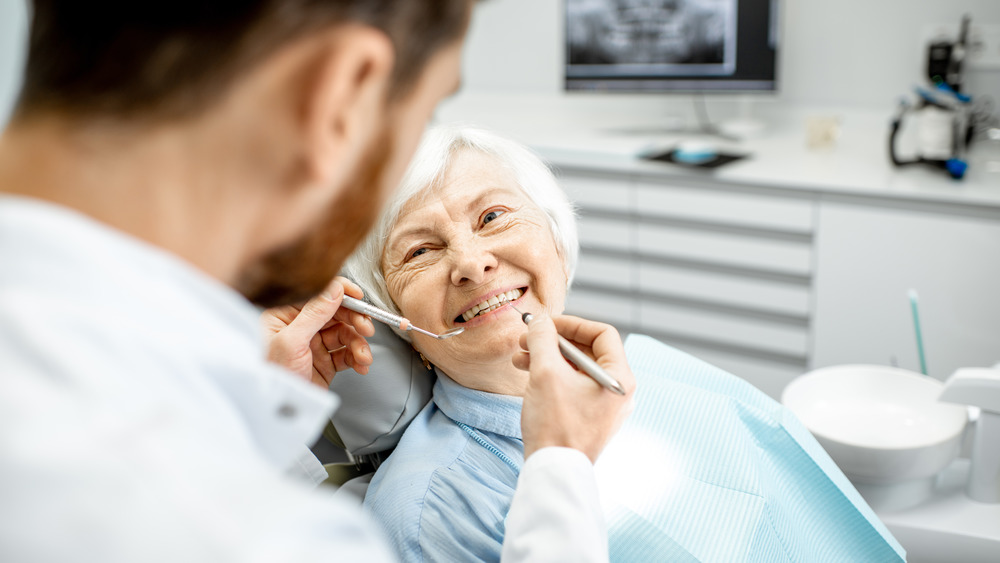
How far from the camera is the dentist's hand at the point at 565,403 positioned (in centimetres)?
86

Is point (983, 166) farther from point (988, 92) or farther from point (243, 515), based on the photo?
point (243, 515)

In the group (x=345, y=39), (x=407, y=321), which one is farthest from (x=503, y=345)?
(x=345, y=39)

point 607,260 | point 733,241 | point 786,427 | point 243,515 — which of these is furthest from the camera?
point 607,260

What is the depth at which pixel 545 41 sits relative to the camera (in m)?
3.77

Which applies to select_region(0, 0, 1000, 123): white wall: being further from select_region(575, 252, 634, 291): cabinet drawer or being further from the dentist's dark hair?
the dentist's dark hair

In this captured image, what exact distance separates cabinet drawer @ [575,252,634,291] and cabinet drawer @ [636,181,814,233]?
24cm

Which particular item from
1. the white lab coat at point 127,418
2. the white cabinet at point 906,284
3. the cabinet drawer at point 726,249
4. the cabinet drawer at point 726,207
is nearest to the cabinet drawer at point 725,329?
the white cabinet at point 906,284

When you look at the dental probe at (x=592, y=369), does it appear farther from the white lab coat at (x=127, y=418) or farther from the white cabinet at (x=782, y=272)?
the white cabinet at (x=782, y=272)

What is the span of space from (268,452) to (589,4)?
2997 mm

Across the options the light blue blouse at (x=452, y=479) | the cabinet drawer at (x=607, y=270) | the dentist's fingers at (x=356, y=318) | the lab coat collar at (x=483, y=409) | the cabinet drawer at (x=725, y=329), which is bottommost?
the cabinet drawer at (x=725, y=329)

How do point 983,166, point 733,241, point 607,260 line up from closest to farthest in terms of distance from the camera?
point 983,166 < point 733,241 < point 607,260

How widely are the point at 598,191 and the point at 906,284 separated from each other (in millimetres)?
1083

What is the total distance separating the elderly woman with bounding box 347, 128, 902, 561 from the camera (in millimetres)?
1132

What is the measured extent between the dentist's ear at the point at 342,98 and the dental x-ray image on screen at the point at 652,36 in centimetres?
276
